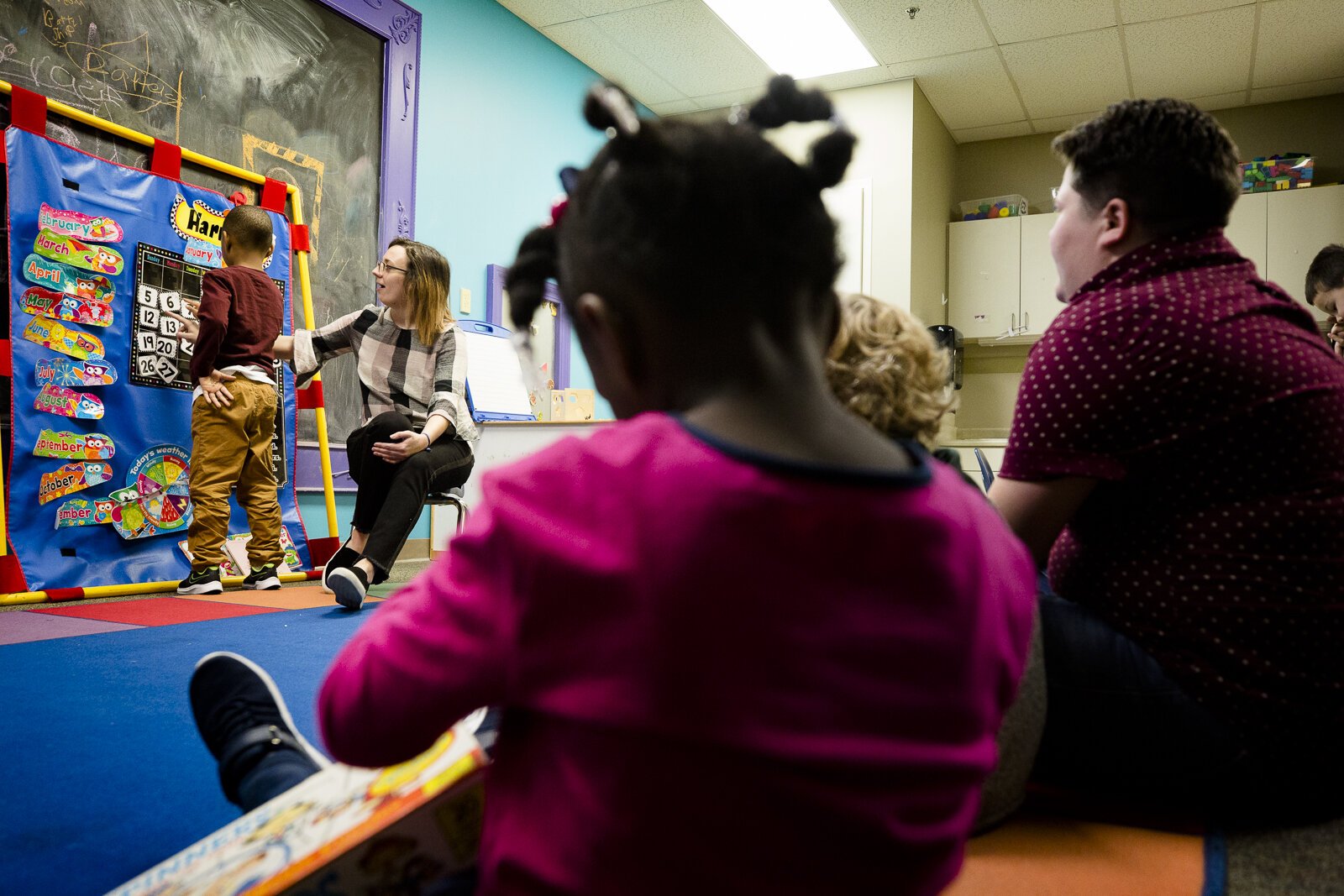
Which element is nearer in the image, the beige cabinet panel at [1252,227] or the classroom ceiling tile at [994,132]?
the beige cabinet panel at [1252,227]

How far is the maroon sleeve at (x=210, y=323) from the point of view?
9.55 feet

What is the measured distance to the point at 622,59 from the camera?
16.0ft

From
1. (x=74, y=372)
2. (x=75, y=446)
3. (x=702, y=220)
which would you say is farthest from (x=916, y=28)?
(x=702, y=220)

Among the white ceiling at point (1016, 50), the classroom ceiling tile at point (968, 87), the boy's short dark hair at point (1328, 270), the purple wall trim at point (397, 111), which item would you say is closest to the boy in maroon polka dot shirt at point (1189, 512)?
the boy's short dark hair at point (1328, 270)

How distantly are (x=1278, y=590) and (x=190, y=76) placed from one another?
335 cm

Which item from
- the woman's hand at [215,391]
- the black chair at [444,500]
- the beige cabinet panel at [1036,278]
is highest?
the beige cabinet panel at [1036,278]

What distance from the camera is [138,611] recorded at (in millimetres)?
2441

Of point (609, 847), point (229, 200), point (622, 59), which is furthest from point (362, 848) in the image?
point (622, 59)

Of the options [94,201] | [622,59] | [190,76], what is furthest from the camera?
[622,59]

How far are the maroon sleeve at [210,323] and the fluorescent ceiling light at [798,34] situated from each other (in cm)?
253

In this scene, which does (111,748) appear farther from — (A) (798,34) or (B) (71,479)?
(A) (798,34)

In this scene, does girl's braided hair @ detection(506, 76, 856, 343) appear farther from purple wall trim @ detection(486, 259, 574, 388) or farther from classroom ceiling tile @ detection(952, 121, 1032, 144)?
classroom ceiling tile @ detection(952, 121, 1032, 144)

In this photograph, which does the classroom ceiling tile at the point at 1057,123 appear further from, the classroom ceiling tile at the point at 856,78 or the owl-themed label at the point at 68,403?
the owl-themed label at the point at 68,403

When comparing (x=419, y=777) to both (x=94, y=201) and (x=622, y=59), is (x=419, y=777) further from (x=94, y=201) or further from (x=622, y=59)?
(x=622, y=59)
